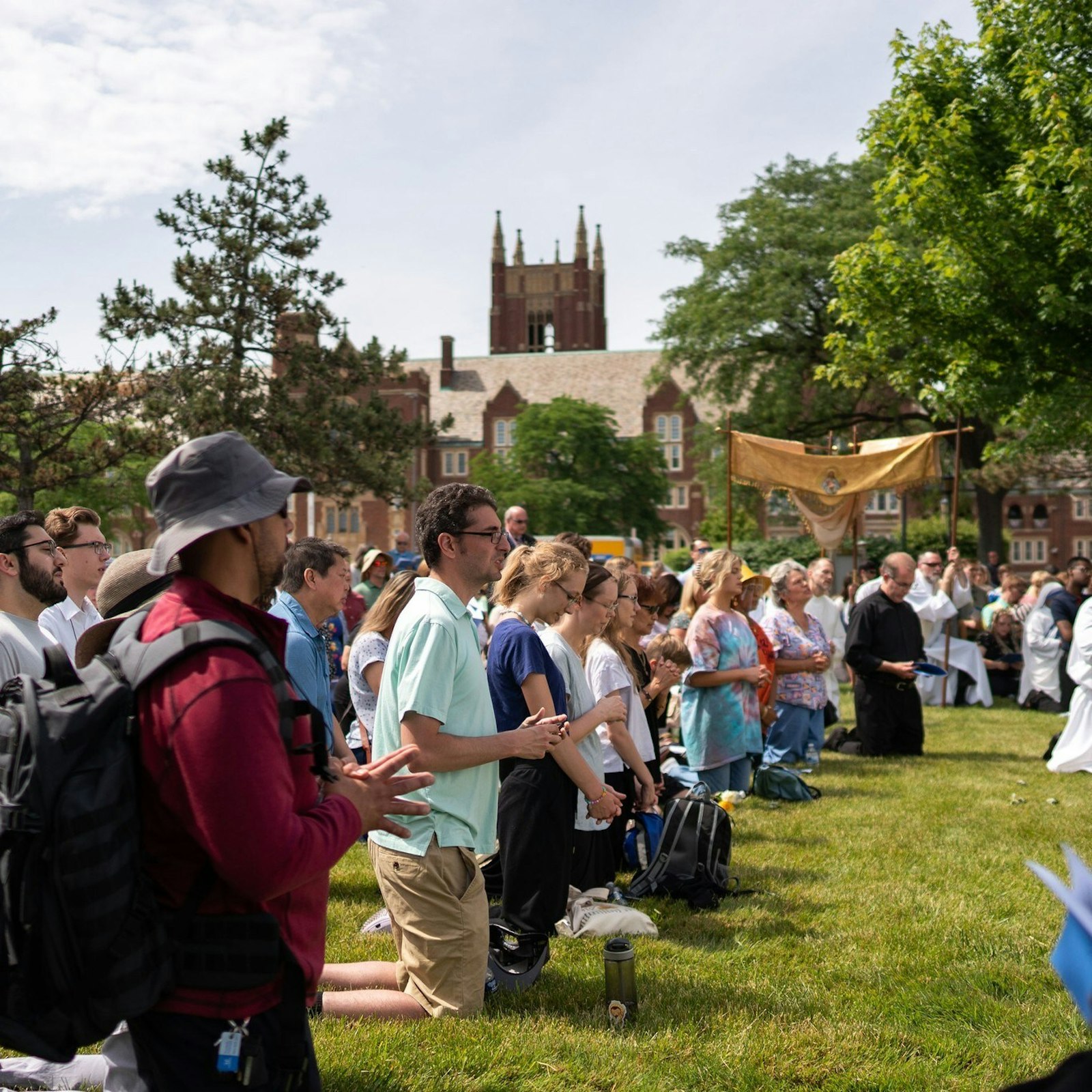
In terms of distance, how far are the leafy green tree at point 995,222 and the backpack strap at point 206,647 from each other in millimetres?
15625

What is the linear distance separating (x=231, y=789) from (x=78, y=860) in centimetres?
28

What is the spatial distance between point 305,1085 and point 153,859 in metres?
0.61

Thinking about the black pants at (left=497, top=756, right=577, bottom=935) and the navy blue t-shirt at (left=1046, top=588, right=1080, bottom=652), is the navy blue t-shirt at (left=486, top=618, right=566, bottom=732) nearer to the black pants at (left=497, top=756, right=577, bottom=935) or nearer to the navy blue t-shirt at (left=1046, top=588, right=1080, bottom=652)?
the black pants at (left=497, top=756, right=577, bottom=935)

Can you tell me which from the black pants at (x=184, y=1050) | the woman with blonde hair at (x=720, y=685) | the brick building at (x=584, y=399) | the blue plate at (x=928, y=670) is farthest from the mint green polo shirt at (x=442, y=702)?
the brick building at (x=584, y=399)

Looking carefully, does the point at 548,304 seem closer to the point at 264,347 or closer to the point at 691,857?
the point at 264,347

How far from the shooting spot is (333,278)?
1029 inches

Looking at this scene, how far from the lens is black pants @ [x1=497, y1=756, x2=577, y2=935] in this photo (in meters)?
5.11

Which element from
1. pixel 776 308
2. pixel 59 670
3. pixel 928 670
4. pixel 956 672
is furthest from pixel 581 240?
pixel 59 670

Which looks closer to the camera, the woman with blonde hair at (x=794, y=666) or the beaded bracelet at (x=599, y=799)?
the beaded bracelet at (x=599, y=799)

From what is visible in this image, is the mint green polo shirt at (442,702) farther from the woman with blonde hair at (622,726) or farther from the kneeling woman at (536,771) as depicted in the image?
the woman with blonde hair at (622,726)

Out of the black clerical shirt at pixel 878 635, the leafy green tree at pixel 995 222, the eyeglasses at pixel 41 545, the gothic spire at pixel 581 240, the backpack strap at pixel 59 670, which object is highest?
the gothic spire at pixel 581 240

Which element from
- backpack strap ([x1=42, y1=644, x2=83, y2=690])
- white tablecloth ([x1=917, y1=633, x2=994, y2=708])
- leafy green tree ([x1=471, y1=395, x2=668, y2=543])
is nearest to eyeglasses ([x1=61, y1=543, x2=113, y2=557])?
backpack strap ([x1=42, y1=644, x2=83, y2=690])

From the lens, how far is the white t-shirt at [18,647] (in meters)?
4.94

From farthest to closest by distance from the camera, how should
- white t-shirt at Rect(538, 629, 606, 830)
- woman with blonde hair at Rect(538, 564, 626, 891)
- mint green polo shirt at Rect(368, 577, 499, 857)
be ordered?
1. white t-shirt at Rect(538, 629, 606, 830)
2. woman with blonde hair at Rect(538, 564, 626, 891)
3. mint green polo shirt at Rect(368, 577, 499, 857)
